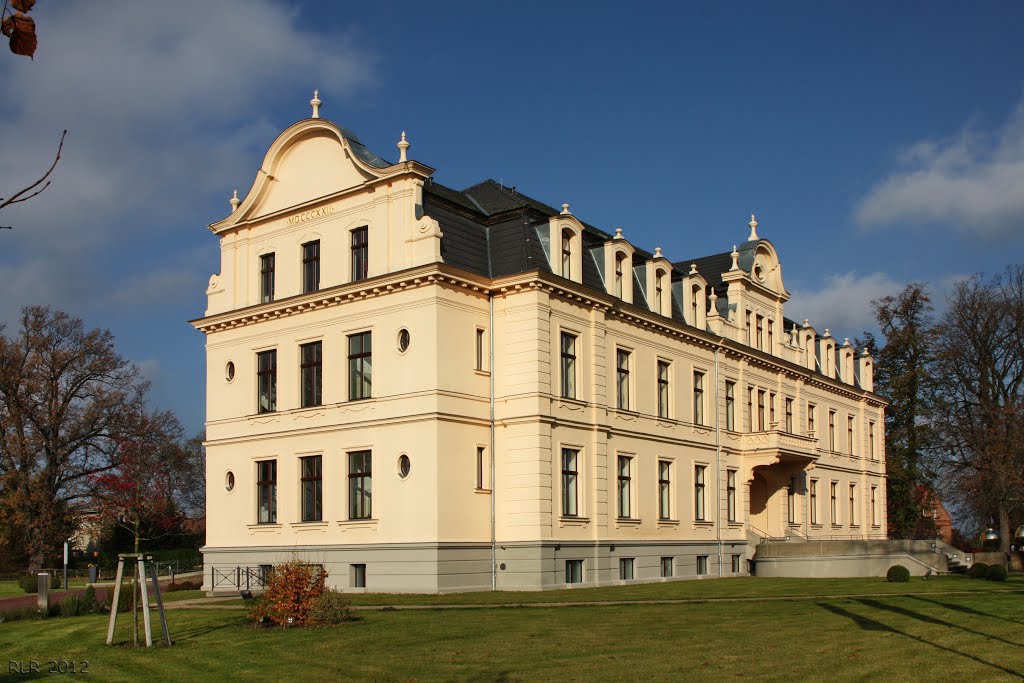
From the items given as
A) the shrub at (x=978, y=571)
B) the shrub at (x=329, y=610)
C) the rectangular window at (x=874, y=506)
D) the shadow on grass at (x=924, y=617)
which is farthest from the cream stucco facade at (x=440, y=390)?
the rectangular window at (x=874, y=506)

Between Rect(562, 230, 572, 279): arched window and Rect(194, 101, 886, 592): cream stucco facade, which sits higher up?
Rect(562, 230, 572, 279): arched window

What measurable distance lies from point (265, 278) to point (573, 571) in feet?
47.1

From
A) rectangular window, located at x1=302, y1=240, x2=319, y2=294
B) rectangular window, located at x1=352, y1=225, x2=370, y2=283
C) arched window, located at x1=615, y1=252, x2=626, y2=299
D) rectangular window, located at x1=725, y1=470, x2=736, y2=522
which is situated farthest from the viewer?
rectangular window, located at x1=725, y1=470, x2=736, y2=522

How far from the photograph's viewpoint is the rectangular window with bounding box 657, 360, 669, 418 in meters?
38.9

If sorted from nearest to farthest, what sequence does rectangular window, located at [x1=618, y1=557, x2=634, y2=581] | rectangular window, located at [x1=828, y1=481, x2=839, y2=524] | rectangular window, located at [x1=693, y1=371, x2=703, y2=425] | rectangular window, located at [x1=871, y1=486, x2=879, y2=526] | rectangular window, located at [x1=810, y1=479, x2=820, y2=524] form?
rectangular window, located at [x1=618, y1=557, x2=634, y2=581] → rectangular window, located at [x1=693, y1=371, x2=703, y2=425] → rectangular window, located at [x1=810, y1=479, x2=820, y2=524] → rectangular window, located at [x1=828, y1=481, x2=839, y2=524] → rectangular window, located at [x1=871, y1=486, x2=879, y2=526]

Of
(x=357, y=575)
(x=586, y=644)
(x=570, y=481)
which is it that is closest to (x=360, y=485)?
(x=357, y=575)

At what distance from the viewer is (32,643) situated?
1936 cm

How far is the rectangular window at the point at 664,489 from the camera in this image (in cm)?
3816

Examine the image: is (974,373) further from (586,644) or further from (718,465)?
(586,644)

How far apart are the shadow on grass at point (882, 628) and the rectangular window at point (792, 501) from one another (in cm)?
2441

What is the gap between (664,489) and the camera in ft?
127

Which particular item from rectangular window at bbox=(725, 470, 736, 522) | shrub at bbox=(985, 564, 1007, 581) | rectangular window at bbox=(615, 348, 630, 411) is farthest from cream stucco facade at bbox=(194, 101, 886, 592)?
shrub at bbox=(985, 564, 1007, 581)

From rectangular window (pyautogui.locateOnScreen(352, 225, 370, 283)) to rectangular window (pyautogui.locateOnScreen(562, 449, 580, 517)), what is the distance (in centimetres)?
842

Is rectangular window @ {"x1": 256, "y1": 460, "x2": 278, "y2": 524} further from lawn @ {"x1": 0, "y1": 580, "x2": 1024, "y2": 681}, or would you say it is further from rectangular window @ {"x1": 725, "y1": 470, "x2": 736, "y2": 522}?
rectangular window @ {"x1": 725, "y1": 470, "x2": 736, "y2": 522}
